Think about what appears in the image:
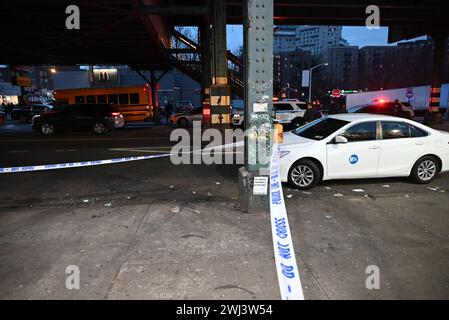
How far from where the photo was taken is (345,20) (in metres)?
21.8

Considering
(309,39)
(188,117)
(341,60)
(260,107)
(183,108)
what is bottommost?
(188,117)

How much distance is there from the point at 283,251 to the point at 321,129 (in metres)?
4.47

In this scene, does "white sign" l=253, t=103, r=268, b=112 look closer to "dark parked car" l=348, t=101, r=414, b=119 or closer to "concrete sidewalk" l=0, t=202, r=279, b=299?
"concrete sidewalk" l=0, t=202, r=279, b=299

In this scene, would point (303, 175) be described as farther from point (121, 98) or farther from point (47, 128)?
point (121, 98)

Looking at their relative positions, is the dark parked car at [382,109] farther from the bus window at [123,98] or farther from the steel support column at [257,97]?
the steel support column at [257,97]

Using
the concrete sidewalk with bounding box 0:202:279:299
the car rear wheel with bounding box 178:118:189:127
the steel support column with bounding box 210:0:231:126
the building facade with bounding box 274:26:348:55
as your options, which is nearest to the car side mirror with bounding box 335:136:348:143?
the concrete sidewalk with bounding box 0:202:279:299

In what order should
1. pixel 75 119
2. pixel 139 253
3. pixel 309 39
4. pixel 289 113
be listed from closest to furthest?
pixel 139 253, pixel 289 113, pixel 75 119, pixel 309 39

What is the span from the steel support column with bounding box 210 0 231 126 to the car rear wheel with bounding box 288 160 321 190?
915cm

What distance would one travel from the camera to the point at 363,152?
23.5 ft

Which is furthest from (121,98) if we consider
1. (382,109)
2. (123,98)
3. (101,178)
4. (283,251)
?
(283,251)

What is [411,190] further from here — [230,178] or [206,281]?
[206,281]

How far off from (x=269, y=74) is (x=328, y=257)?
2804 mm

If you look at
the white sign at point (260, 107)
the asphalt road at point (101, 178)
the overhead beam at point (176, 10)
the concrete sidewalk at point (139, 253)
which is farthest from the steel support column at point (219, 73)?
the white sign at point (260, 107)

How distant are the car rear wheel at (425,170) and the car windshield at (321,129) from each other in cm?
182
